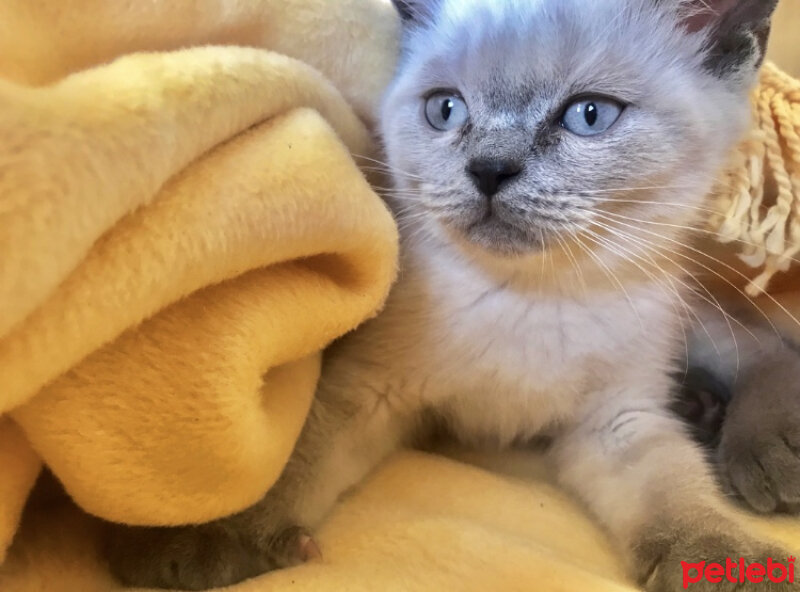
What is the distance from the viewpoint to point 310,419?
75 cm

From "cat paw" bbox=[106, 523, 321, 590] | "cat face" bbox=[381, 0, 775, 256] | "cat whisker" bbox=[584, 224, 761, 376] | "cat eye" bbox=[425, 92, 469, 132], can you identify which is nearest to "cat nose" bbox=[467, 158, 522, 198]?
"cat face" bbox=[381, 0, 775, 256]

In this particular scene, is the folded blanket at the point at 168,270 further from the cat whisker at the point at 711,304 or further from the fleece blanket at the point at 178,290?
the cat whisker at the point at 711,304

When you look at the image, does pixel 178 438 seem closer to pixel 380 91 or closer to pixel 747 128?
pixel 380 91

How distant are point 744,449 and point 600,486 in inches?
6.5

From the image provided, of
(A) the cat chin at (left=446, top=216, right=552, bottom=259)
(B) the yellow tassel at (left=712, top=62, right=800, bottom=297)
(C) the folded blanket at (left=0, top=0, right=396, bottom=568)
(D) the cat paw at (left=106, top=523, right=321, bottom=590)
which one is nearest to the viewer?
(C) the folded blanket at (left=0, top=0, right=396, bottom=568)

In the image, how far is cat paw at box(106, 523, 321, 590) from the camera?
1.91 ft

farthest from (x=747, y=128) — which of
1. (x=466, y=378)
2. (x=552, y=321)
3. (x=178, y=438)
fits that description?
(x=178, y=438)

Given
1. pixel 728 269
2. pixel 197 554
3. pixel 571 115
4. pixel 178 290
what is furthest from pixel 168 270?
pixel 728 269

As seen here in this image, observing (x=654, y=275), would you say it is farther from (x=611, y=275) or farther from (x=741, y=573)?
(x=741, y=573)

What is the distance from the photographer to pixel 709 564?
2.09 feet

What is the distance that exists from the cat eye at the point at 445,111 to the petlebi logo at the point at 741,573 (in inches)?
19.0

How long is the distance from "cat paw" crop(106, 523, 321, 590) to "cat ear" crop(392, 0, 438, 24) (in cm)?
61

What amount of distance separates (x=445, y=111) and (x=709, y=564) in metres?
0.52

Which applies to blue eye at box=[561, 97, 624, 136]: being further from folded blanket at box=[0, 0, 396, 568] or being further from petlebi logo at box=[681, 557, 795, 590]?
petlebi logo at box=[681, 557, 795, 590]
